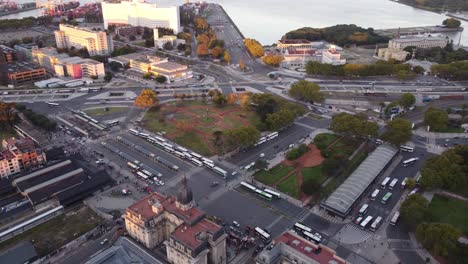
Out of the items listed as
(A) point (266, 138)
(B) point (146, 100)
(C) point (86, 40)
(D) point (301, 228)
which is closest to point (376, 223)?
(D) point (301, 228)

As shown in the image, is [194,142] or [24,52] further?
[24,52]

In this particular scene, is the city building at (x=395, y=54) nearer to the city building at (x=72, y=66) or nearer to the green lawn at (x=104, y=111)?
the green lawn at (x=104, y=111)

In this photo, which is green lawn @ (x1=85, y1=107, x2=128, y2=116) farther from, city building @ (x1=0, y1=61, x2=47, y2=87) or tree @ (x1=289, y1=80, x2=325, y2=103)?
tree @ (x1=289, y1=80, x2=325, y2=103)

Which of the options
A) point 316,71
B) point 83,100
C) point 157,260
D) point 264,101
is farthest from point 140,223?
point 316,71

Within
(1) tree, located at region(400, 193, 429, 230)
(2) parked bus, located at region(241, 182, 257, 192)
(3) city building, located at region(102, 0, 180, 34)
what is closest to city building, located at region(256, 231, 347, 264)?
(1) tree, located at region(400, 193, 429, 230)

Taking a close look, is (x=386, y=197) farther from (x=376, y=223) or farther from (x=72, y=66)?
(x=72, y=66)

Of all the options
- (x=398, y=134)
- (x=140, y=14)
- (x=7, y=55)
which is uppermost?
(x=140, y=14)
